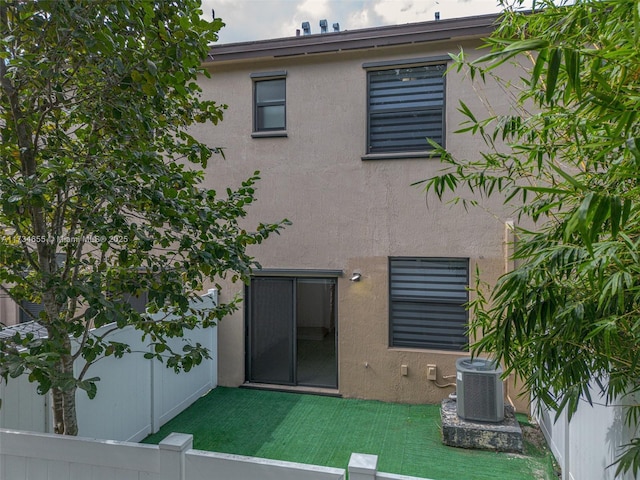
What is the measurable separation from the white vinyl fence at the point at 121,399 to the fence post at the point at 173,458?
4.28 ft

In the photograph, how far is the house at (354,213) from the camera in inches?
224

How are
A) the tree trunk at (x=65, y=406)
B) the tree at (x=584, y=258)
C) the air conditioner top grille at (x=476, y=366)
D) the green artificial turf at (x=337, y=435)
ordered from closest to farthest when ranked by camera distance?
the tree at (x=584, y=258) < the tree trunk at (x=65, y=406) < the green artificial turf at (x=337, y=435) < the air conditioner top grille at (x=476, y=366)

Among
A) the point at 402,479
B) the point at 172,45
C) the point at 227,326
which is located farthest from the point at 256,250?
the point at 402,479

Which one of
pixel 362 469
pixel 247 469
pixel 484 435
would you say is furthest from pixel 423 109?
pixel 247 469

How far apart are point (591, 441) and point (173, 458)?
320 centimetres

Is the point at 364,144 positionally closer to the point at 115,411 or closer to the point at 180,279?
the point at 180,279

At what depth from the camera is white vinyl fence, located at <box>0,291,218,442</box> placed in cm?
335

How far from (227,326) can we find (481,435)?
4.06m

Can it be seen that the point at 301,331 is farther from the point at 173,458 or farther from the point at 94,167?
the point at 94,167

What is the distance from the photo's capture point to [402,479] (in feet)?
6.08

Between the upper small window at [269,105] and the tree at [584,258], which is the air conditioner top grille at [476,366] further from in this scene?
the upper small window at [269,105]

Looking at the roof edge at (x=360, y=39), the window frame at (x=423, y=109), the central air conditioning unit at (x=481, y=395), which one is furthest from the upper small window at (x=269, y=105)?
the central air conditioning unit at (x=481, y=395)

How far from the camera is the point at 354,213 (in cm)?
606

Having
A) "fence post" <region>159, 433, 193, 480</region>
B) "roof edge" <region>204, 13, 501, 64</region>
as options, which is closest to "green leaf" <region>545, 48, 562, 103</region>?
"fence post" <region>159, 433, 193, 480</region>
